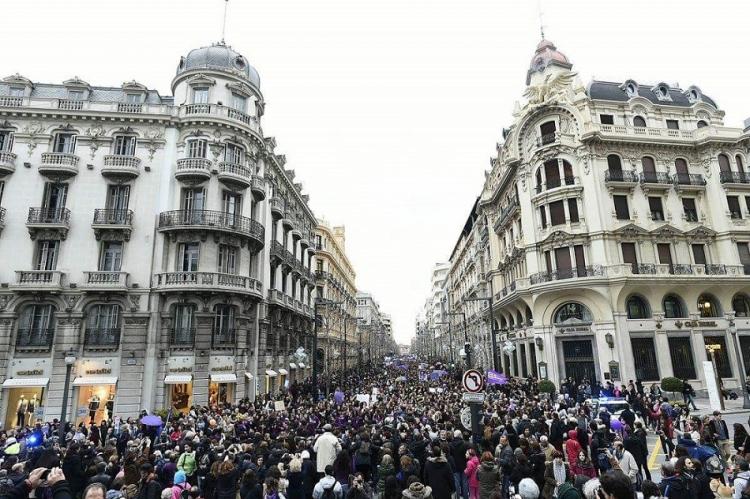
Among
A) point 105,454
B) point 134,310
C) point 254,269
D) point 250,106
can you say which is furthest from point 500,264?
point 105,454

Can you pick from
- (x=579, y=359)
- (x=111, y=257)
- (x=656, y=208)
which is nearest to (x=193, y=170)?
(x=111, y=257)

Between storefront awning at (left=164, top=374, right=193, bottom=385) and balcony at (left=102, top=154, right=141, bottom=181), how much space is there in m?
13.9

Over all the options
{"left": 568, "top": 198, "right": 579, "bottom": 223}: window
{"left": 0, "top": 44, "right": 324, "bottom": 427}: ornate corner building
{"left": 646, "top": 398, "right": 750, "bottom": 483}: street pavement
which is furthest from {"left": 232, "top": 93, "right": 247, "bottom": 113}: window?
{"left": 646, "top": 398, "right": 750, "bottom": 483}: street pavement

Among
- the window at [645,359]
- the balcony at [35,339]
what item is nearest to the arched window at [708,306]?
the window at [645,359]

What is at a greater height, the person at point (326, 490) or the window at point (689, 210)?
the window at point (689, 210)

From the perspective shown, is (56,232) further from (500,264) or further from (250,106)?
(500,264)

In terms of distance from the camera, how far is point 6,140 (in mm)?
28781

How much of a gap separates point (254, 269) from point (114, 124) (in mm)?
14001

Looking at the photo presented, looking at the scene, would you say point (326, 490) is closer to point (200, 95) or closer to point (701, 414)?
point (701, 414)

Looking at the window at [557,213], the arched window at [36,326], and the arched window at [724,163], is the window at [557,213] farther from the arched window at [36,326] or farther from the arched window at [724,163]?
the arched window at [36,326]

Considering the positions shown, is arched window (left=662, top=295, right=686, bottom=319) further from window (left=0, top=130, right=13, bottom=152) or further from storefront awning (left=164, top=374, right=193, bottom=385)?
window (left=0, top=130, right=13, bottom=152)

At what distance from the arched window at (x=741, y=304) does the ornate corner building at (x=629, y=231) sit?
97mm

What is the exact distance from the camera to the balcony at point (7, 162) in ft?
90.6

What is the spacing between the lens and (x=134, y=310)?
27.4 meters
